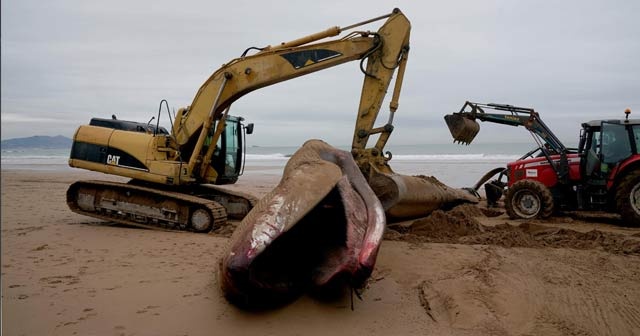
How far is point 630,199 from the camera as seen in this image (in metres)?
8.01

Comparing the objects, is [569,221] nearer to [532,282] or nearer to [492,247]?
[492,247]

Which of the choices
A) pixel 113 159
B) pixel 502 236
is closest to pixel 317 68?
pixel 502 236

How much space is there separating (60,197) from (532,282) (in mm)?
11812

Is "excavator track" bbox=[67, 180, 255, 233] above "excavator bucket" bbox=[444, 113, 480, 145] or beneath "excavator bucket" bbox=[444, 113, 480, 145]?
beneath

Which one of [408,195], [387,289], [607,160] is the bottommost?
[387,289]

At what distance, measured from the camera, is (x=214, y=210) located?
7.54m

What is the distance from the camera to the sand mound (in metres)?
5.94

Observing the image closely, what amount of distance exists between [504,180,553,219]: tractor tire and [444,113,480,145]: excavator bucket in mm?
1413

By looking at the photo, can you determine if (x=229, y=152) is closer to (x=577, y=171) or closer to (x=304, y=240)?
(x=304, y=240)

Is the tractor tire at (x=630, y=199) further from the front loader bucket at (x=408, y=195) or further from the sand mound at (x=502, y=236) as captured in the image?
the front loader bucket at (x=408, y=195)

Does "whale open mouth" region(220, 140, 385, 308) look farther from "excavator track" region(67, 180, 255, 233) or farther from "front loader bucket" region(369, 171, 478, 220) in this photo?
"excavator track" region(67, 180, 255, 233)

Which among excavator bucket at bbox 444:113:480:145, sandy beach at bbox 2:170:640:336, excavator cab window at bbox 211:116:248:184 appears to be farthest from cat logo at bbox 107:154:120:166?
excavator bucket at bbox 444:113:480:145

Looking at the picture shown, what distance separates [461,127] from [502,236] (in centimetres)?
384

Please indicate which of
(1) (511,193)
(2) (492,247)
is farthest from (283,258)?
(1) (511,193)
